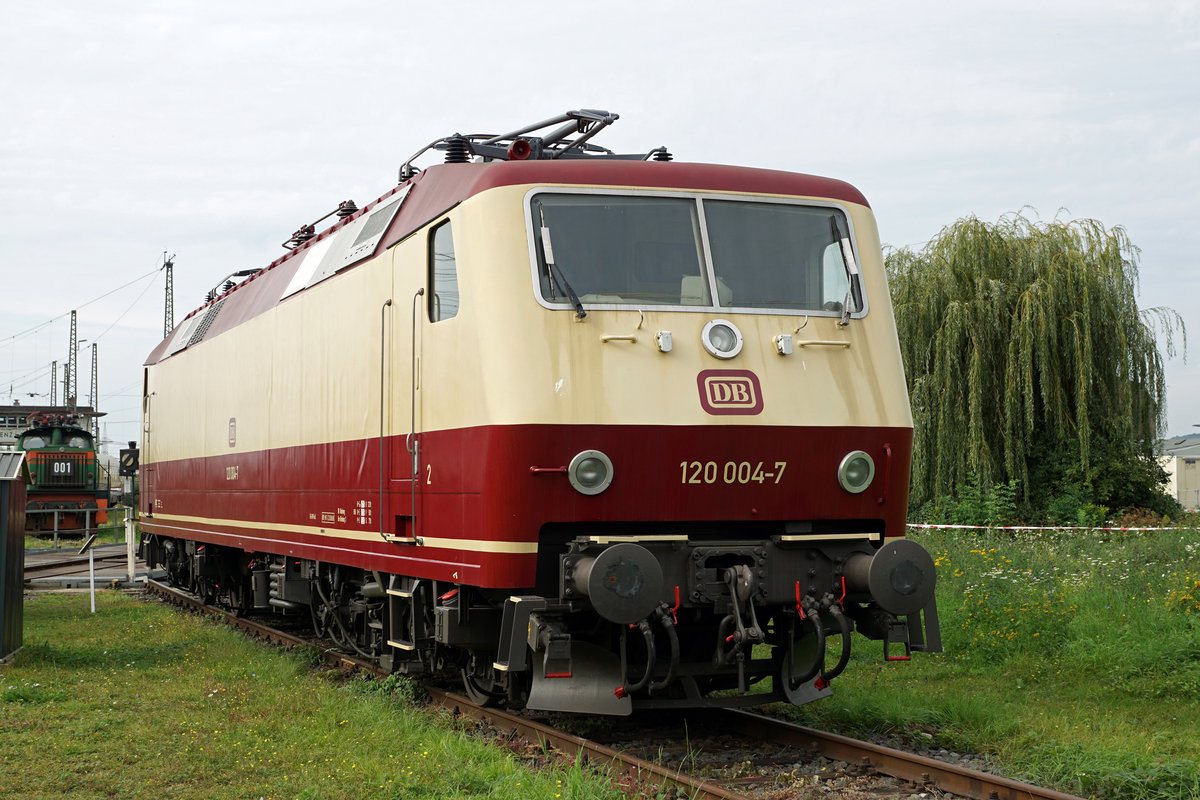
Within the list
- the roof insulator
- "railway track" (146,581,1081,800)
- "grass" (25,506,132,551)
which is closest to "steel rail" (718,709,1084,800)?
"railway track" (146,581,1081,800)

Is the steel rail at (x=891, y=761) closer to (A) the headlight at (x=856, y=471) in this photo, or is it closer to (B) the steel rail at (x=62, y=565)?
(A) the headlight at (x=856, y=471)

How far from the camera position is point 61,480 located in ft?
115

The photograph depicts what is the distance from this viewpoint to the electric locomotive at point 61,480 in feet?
114

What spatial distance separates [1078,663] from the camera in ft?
31.6

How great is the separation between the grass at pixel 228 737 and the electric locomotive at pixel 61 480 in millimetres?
25101

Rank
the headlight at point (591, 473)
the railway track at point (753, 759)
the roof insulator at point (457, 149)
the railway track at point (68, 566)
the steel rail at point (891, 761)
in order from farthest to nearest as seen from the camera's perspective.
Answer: the railway track at point (68, 566)
the roof insulator at point (457, 149)
the headlight at point (591, 473)
the railway track at point (753, 759)
the steel rail at point (891, 761)

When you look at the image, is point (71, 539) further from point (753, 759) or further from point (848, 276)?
point (848, 276)

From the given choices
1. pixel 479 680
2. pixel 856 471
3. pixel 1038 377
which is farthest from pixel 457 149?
pixel 1038 377

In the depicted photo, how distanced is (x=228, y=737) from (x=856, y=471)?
4488mm

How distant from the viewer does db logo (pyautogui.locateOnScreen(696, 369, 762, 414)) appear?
7336 mm

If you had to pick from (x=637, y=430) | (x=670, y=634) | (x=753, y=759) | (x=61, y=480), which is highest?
(x=637, y=430)

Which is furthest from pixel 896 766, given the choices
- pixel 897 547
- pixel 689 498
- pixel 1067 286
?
pixel 1067 286

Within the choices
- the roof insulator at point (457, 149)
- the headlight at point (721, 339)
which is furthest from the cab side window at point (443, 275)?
the headlight at point (721, 339)

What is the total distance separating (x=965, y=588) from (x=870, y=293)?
16.4 feet
